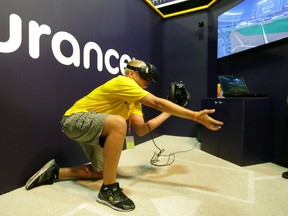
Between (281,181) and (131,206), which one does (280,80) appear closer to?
(281,181)

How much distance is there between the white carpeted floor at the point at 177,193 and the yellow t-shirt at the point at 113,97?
1.67 ft

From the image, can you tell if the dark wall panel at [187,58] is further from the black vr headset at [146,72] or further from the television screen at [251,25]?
the black vr headset at [146,72]

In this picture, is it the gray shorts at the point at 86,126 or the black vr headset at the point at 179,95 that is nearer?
the gray shorts at the point at 86,126

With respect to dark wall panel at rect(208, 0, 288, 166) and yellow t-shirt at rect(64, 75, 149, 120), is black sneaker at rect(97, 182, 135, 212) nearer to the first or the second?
yellow t-shirt at rect(64, 75, 149, 120)

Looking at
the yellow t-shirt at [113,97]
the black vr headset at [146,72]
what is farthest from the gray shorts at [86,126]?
the black vr headset at [146,72]

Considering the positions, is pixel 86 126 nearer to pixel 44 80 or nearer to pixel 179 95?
pixel 44 80

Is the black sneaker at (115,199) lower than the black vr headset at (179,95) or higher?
lower

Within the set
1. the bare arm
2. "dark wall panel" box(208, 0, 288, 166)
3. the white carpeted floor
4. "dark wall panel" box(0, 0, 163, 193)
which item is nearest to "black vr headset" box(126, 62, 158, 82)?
the bare arm

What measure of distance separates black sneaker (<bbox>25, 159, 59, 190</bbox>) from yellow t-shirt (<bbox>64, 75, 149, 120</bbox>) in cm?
37

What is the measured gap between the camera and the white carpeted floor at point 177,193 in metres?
1.06

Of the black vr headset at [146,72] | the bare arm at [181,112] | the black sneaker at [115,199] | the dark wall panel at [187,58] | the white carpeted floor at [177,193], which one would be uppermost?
the dark wall panel at [187,58]

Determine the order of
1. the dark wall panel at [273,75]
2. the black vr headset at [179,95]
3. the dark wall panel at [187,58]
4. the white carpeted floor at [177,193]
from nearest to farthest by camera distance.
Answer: the white carpeted floor at [177,193] → the black vr headset at [179,95] → the dark wall panel at [273,75] → the dark wall panel at [187,58]

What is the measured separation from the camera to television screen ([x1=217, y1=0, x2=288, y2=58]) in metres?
1.91

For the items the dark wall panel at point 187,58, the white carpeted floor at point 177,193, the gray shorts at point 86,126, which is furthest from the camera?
the dark wall panel at point 187,58
